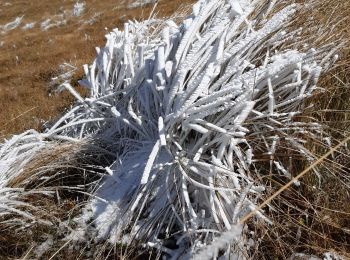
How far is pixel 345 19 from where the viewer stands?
9.30ft

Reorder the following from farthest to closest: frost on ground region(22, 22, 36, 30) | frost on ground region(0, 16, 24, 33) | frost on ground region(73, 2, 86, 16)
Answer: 1. frost on ground region(0, 16, 24, 33)
2. frost on ground region(73, 2, 86, 16)
3. frost on ground region(22, 22, 36, 30)

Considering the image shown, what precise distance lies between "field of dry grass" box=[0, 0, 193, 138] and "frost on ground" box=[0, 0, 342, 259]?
5.46ft

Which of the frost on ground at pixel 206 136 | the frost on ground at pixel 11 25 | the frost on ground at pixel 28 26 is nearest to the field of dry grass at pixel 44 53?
the frost on ground at pixel 28 26

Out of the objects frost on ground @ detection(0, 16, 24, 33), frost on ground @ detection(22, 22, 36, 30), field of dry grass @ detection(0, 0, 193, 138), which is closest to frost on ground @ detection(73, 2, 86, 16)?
field of dry grass @ detection(0, 0, 193, 138)

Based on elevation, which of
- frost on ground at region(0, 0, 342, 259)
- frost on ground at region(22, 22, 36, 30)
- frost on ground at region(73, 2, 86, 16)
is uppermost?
frost on ground at region(0, 0, 342, 259)

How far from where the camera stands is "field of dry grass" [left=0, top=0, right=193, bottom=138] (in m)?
8.54

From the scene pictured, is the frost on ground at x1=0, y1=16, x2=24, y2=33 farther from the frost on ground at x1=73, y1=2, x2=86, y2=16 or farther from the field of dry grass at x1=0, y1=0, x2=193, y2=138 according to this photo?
the frost on ground at x1=73, y1=2, x2=86, y2=16

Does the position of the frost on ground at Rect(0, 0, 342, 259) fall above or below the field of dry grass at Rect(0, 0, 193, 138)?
above

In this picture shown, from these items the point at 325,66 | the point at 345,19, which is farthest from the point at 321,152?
the point at 345,19

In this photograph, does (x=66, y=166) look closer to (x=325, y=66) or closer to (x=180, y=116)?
(x=180, y=116)

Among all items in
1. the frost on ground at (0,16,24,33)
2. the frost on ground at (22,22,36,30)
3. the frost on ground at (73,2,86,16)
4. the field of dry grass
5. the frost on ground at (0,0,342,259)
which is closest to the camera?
the frost on ground at (0,0,342,259)

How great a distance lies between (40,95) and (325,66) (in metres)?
9.15

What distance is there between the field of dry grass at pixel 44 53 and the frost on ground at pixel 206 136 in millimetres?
1664

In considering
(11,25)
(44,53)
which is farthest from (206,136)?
(11,25)
